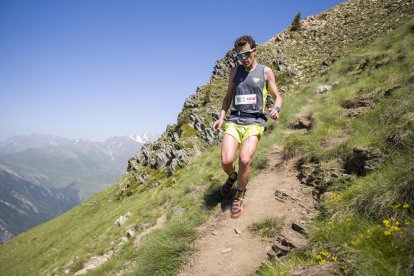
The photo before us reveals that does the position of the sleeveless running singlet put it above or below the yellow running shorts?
above

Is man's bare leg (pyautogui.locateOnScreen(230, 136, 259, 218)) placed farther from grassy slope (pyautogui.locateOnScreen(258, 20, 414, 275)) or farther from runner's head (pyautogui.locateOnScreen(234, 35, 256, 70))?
runner's head (pyautogui.locateOnScreen(234, 35, 256, 70))

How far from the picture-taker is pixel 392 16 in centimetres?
2827

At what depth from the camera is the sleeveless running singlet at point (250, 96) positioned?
6547 millimetres

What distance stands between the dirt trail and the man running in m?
0.48

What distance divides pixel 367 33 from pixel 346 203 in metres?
30.9

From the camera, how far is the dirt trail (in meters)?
4.76

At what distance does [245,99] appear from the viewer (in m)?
6.66

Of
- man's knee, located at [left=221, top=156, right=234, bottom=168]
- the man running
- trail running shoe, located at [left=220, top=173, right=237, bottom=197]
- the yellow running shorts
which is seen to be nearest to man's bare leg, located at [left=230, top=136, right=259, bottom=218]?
the man running

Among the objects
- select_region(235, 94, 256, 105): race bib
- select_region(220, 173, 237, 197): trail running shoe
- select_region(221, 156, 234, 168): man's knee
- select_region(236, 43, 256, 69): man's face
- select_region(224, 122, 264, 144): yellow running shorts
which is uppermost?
select_region(236, 43, 256, 69): man's face

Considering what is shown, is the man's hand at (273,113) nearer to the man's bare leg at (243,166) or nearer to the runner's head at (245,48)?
the man's bare leg at (243,166)

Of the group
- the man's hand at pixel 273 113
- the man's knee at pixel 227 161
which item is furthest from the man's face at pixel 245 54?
the man's knee at pixel 227 161

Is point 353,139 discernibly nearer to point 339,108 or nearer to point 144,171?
point 339,108

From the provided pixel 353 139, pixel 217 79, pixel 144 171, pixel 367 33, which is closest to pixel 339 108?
pixel 353 139

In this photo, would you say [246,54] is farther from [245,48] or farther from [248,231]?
[248,231]
